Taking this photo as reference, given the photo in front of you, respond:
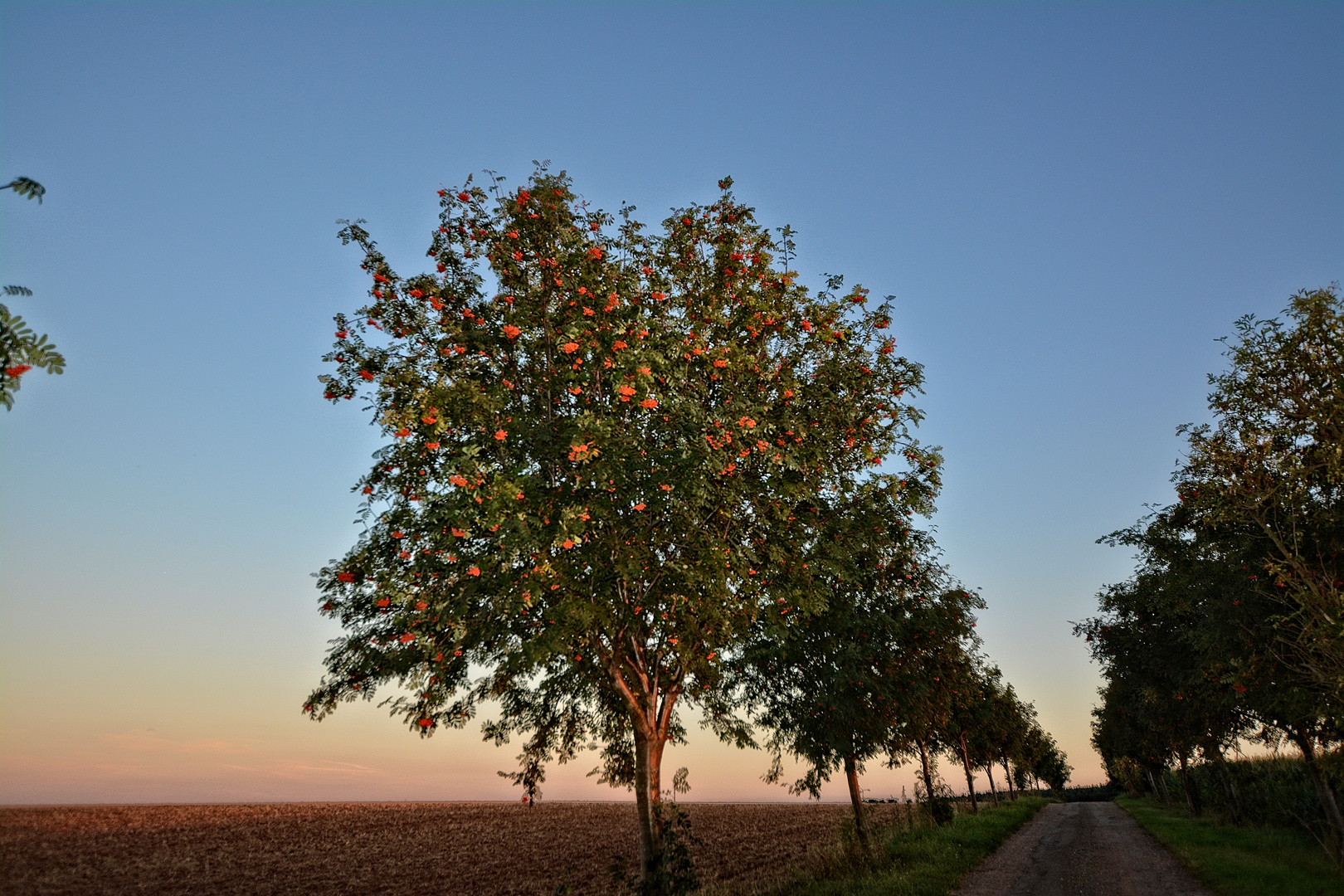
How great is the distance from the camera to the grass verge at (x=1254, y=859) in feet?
45.4

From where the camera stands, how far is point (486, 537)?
1097cm

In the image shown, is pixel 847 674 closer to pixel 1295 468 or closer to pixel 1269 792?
pixel 1295 468

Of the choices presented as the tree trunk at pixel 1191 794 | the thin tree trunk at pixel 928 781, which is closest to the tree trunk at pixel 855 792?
the thin tree trunk at pixel 928 781

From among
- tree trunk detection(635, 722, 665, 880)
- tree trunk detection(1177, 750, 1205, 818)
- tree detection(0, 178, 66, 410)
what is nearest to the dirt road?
tree trunk detection(635, 722, 665, 880)

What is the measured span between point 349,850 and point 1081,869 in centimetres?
2945

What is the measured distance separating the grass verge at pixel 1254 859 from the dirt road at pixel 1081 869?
519 mm

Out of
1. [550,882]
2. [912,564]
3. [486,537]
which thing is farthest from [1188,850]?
[486,537]

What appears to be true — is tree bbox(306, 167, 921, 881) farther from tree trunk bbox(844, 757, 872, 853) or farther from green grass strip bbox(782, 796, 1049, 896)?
tree trunk bbox(844, 757, 872, 853)

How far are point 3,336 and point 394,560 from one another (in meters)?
6.30

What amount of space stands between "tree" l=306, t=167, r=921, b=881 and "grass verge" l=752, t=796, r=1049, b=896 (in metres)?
4.88

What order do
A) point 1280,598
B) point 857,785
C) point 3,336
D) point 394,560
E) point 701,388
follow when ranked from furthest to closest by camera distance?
point 857,785 → point 1280,598 → point 701,388 → point 394,560 → point 3,336

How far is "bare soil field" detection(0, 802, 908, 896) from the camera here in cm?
2172

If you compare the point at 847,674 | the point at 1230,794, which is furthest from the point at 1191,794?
Answer: the point at 847,674

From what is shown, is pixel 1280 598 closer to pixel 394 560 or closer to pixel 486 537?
pixel 486 537
